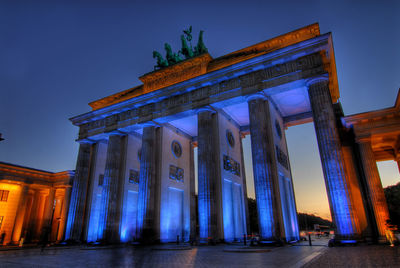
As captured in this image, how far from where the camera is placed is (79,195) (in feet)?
79.4

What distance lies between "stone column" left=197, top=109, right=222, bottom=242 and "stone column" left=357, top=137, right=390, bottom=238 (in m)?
9.34

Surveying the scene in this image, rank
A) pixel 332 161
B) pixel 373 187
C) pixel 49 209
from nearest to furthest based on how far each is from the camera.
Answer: pixel 332 161
pixel 373 187
pixel 49 209

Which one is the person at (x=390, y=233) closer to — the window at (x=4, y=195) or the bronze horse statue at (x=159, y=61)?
the bronze horse statue at (x=159, y=61)

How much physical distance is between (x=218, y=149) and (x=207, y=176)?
8.88 ft

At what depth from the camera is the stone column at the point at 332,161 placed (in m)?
12.7

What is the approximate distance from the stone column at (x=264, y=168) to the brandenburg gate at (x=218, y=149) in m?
0.07

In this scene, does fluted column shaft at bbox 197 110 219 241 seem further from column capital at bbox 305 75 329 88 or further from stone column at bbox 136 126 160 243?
column capital at bbox 305 75 329 88

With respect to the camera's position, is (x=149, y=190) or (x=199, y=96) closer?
(x=199, y=96)

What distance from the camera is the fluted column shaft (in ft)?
54.0

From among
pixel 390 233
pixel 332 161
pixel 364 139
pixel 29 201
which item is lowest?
pixel 390 233

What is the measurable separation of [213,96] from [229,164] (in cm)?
569

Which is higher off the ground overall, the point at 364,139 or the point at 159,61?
A: the point at 159,61

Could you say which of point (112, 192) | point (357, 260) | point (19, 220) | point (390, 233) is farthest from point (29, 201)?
point (390, 233)

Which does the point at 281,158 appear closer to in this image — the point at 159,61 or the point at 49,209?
the point at 159,61
